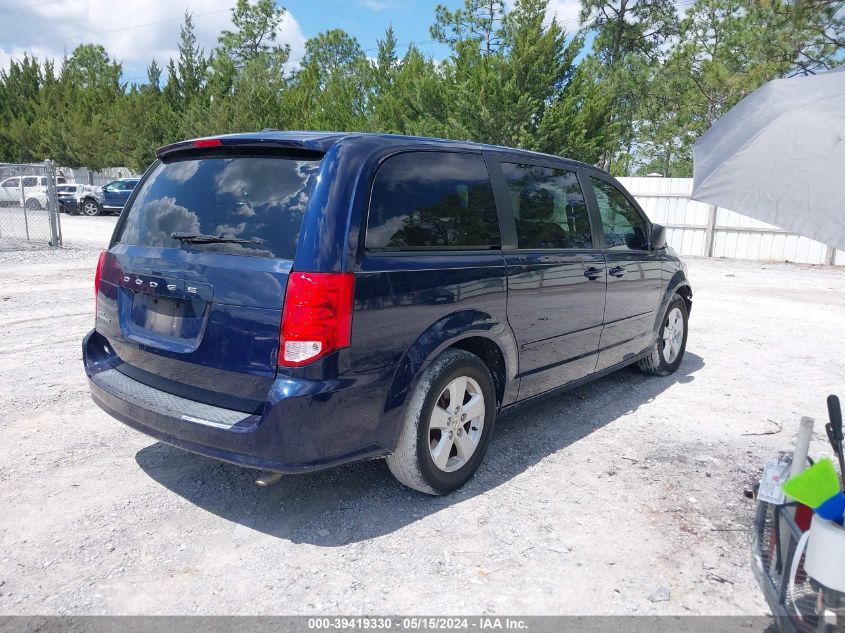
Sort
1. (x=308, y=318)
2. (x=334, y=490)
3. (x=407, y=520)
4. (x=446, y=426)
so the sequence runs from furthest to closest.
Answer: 1. (x=334, y=490)
2. (x=446, y=426)
3. (x=407, y=520)
4. (x=308, y=318)

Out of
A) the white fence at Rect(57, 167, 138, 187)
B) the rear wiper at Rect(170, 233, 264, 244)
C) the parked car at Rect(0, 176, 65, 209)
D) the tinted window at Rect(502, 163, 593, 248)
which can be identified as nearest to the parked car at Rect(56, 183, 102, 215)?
the parked car at Rect(0, 176, 65, 209)

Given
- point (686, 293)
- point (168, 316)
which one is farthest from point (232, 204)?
point (686, 293)

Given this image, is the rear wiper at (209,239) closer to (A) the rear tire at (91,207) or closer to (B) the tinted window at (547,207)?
(B) the tinted window at (547,207)

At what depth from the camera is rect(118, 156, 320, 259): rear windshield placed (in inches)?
118

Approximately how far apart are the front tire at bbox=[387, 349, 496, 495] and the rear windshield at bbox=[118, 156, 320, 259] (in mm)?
996

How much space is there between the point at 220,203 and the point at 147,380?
968mm

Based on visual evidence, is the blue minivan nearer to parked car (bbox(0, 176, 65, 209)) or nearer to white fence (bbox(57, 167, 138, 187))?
parked car (bbox(0, 176, 65, 209))

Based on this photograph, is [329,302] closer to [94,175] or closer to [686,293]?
[686,293]

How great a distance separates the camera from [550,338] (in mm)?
4191

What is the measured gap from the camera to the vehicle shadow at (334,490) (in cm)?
329

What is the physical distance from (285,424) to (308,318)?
46 centimetres

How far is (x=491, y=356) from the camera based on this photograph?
3.83 meters

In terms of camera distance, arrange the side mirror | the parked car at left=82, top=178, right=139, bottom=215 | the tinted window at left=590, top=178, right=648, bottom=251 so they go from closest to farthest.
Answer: the tinted window at left=590, top=178, right=648, bottom=251 → the side mirror → the parked car at left=82, top=178, right=139, bottom=215

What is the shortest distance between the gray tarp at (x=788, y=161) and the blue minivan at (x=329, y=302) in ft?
4.28
